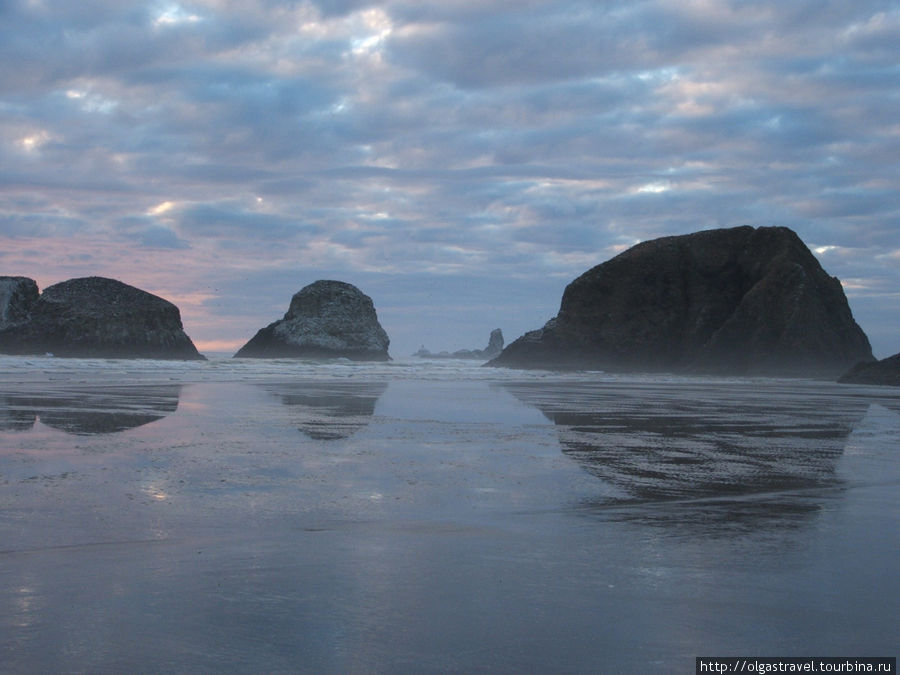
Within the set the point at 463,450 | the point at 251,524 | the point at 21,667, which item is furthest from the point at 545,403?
the point at 21,667

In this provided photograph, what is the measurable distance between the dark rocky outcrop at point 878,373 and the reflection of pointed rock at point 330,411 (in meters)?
27.2

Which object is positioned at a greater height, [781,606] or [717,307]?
[717,307]

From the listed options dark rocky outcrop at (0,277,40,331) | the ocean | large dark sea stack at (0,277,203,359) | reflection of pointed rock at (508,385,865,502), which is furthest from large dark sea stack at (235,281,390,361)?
the ocean

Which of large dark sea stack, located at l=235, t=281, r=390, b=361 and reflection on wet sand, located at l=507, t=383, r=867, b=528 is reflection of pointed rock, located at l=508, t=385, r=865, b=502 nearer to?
reflection on wet sand, located at l=507, t=383, r=867, b=528

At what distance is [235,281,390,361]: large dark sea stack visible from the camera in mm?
77438

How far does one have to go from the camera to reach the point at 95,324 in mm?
57812

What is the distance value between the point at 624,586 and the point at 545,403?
13.9m

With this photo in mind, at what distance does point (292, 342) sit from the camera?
3046 inches

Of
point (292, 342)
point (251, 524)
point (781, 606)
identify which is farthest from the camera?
point (292, 342)

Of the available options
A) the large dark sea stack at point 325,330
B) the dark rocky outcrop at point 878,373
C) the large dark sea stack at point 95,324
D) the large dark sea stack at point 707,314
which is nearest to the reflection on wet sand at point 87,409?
the dark rocky outcrop at point 878,373

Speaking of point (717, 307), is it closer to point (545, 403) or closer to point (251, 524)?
point (545, 403)

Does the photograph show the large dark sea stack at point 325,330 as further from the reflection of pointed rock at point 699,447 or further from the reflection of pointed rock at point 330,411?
the reflection of pointed rock at point 699,447

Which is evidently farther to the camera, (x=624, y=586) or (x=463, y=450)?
(x=463, y=450)

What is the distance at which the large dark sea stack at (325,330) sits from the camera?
77.4 m
